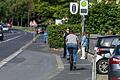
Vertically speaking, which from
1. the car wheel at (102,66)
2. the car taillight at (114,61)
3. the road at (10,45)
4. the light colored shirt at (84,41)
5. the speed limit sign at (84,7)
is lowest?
the road at (10,45)

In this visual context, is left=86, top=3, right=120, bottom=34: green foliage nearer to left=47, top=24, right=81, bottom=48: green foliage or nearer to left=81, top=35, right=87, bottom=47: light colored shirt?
left=47, top=24, right=81, bottom=48: green foliage

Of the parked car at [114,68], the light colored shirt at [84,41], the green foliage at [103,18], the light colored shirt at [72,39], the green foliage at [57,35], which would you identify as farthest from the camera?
the green foliage at [103,18]

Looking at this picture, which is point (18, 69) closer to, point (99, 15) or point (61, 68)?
point (61, 68)

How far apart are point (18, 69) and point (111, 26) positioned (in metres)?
18.0

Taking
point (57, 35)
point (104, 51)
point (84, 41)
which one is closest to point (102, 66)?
point (104, 51)

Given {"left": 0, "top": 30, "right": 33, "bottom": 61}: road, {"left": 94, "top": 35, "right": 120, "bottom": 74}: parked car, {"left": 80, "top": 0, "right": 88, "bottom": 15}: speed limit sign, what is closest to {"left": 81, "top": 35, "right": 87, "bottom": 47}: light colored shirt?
{"left": 80, "top": 0, "right": 88, "bottom": 15}: speed limit sign

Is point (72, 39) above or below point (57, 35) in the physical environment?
above

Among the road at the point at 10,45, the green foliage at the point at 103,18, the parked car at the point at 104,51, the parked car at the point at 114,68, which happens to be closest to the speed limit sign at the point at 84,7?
the road at the point at 10,45

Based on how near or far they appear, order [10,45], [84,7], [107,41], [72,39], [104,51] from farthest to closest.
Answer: [10,45], [84,7], [72,39], [107,41], [104,51]

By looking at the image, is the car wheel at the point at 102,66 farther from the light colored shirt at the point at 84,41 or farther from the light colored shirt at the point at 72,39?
the light colored shirt at the point at 84,41

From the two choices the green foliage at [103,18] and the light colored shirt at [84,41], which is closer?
the light colored shirt at [84,41]

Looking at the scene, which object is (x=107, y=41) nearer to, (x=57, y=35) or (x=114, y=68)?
(x=114, y=68)

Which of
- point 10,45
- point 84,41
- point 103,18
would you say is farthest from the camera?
point 10,45

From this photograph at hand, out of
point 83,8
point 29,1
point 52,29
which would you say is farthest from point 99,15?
point 29,1
